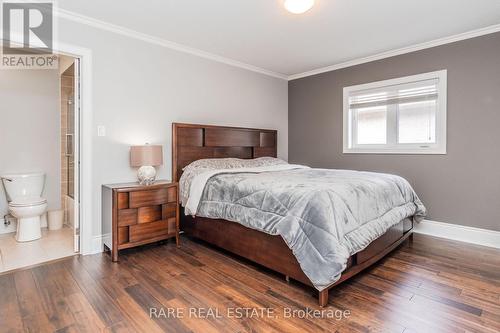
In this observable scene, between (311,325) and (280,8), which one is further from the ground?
(280,8)

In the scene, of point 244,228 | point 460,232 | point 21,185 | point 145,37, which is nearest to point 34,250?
point 21,185

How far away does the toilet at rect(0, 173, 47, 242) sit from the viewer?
314 cm

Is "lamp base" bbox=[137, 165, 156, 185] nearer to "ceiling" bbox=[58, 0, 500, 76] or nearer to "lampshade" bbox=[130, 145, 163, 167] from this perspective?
"lampshade" bbox=[130, 145, 163, 167]

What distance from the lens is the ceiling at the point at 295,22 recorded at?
2.55m

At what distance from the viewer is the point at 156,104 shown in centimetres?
336

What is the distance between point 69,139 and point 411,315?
429 centimetres

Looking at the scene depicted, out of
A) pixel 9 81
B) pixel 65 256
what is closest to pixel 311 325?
pixel 65 256

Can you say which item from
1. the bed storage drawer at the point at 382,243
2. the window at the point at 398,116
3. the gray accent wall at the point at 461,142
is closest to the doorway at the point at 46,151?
the bed storage drawer at the point at 382,243

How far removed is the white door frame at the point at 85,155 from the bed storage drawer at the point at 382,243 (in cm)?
260

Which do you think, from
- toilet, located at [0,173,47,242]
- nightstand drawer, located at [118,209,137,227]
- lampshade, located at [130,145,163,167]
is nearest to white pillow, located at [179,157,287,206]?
lampshade, located at [130,145,163,167]

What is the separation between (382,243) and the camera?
2520mm

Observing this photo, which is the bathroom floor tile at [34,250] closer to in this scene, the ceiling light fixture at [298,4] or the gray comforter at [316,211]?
the gray comforter at [316,211]

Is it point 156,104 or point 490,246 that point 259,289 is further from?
point 490,246

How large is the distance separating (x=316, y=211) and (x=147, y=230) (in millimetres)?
1821
